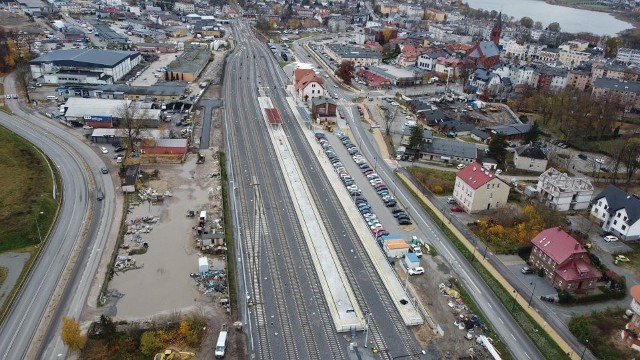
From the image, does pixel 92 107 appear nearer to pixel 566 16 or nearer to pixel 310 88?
pixel 310 88

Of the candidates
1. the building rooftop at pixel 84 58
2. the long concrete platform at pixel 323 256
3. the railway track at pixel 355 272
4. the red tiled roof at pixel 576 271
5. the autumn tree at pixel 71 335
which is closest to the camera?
the autumn tree at pixel 71 335

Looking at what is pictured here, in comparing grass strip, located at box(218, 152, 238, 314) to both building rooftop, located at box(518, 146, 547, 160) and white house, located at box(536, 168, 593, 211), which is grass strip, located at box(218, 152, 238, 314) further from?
building rooftop, located at box(518, 146, 547, 160)

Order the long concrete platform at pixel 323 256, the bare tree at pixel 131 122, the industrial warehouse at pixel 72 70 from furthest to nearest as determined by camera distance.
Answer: the industrial warehouse at pixel 72 70 < the bare tree at pixel 131 122 < the long concrete platform at pixel 323 256

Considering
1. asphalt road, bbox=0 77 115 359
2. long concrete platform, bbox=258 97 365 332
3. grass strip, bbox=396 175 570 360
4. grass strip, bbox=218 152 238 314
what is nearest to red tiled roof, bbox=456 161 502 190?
grass strip, bbox=396 175 570 360

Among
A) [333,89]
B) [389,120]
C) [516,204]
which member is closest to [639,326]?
[516,204]

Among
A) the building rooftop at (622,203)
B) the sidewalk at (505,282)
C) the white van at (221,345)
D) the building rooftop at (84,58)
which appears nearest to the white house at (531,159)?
the building rooftop at (622,203)

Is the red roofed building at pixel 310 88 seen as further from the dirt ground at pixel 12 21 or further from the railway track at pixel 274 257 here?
the dirt ground at pixel 12 21
